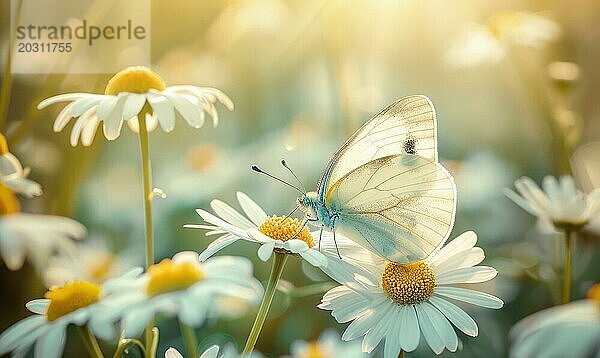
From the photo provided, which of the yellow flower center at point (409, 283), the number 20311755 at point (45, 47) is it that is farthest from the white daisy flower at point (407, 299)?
the number 20311755 at point (45, 47)

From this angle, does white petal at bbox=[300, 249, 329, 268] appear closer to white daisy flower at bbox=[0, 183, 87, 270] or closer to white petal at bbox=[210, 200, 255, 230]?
white petal at bbox=[210, 200, 255, 230]

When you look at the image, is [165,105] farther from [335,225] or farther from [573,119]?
[573,119]

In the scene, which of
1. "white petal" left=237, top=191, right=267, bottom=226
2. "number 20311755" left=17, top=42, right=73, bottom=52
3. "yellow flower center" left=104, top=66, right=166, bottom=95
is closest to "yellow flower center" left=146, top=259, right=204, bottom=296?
"white petal" left=237, top=191, right=267, bottom=226

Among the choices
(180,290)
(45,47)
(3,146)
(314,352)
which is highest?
(45,47)

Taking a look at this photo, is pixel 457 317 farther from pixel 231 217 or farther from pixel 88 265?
pixel 88 265

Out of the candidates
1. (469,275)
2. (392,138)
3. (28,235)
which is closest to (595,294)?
(469,275)

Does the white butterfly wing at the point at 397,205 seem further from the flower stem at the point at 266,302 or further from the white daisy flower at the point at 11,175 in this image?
the white daisy flower at the point at 11,175

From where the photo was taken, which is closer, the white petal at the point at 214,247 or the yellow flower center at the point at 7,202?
the white petal at the point at 214,247

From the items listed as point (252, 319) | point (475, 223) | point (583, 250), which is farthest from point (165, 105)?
point (583, 250)
